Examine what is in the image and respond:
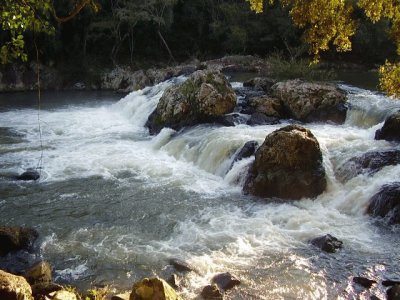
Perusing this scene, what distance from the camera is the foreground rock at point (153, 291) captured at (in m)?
5.12

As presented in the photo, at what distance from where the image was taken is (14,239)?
24.7 feet

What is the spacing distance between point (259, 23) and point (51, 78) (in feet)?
58.6

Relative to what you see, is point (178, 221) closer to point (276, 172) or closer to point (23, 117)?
point (276, 172)

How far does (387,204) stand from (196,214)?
398 centimetres

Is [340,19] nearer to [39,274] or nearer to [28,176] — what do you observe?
[39,274]

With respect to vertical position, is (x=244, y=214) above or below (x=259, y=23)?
below

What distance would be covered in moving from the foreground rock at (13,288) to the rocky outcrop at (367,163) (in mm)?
7550

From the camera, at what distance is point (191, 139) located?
44.3ft

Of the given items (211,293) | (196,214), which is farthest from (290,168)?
(211,293)

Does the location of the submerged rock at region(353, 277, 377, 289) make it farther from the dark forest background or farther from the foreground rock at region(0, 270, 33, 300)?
the dark forest background

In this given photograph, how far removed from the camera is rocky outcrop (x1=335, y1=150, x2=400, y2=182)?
9.85m

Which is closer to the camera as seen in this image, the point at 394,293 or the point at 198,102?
the point at 394,293

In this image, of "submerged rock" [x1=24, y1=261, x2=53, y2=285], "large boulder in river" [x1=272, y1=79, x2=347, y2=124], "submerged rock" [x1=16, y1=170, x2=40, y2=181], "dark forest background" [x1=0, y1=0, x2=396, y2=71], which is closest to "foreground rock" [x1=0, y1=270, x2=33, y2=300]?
"submerged rock" [x1=24, y1=261, x2=53, y2=285]

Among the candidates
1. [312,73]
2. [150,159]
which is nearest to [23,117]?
[150,159]
